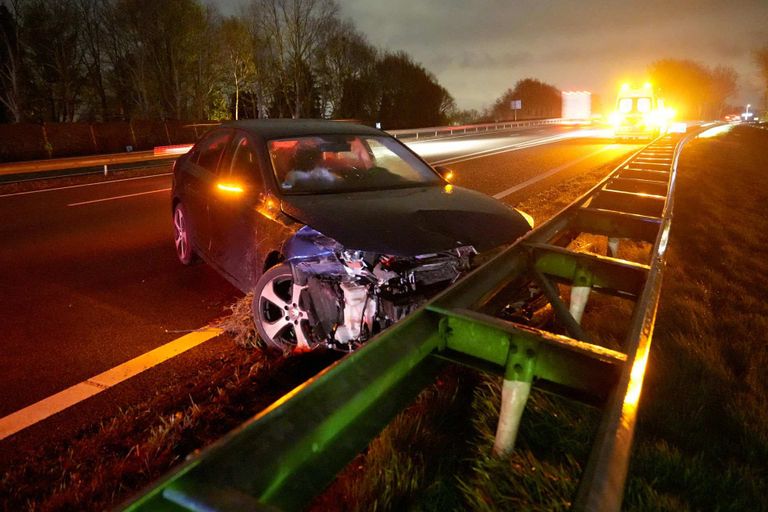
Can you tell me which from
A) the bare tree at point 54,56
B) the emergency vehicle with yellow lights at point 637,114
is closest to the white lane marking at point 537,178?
the emergency vehicle with yellow lights at point 637,114

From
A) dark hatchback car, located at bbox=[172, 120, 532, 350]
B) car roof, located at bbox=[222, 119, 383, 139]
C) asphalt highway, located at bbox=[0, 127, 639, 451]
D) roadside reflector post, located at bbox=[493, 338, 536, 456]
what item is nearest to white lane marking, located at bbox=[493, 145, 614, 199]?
asphalt highway, located at bbox=[0, 127, 639, 451]

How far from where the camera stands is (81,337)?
377 cm

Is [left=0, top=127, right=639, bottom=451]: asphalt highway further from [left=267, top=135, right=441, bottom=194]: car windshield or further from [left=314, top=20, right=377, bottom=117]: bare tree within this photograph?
[left=314, top=20, right=377, bottom=117]: bare tree

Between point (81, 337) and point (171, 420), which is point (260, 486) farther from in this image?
point (81, 337)

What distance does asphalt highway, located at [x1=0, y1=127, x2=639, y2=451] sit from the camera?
333cm

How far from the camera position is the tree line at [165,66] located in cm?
3888

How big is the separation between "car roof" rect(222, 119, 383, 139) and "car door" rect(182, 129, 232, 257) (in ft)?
0.72

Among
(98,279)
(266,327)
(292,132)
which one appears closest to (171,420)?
(266,327)

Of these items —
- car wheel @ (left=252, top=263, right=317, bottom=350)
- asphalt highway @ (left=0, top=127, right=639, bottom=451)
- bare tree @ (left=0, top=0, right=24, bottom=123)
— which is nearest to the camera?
car wheel @ (left=252, top=263, right=317, bottom=350)

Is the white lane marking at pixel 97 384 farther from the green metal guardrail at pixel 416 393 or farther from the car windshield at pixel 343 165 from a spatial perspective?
the green metal guardrail at pixel 416 393

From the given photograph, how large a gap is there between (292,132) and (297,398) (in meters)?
3.35

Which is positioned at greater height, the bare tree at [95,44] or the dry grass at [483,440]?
the bare tree at [95,44]

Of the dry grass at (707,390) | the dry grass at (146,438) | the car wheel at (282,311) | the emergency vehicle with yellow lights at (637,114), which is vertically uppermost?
the emergency vehicle with yellow lights at (637,114)

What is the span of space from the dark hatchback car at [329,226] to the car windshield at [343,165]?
1 centimetres
